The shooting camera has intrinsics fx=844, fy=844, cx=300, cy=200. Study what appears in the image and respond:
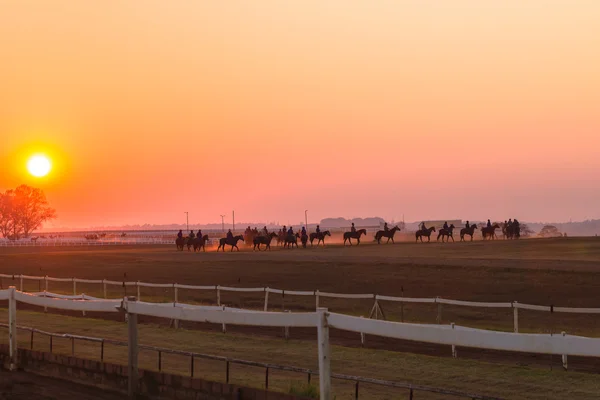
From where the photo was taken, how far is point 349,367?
15.2 meters

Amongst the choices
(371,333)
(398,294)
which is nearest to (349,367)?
(371,333)

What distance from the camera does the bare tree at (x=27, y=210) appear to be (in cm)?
15125

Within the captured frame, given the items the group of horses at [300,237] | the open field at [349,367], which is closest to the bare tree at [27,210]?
the group of horses at [300,237]

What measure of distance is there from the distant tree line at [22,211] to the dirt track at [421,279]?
9753 centimetres

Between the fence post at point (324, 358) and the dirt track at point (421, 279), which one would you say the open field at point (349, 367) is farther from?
the dirt track at point (421, 279)

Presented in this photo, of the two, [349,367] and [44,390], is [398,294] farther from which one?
[44,390]

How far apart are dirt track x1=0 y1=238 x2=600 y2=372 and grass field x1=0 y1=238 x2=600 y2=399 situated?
49 millimetres

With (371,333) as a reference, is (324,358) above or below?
below

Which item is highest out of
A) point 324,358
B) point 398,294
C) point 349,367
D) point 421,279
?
point 324,358

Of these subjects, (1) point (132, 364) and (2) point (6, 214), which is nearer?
(1) point (132, 364)

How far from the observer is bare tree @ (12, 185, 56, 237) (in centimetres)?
15125

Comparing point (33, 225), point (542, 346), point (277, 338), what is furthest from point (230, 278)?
point (33, 225)

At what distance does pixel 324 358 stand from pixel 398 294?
23631 mm

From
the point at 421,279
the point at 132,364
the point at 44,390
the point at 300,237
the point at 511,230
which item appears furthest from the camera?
the point at 511,230
